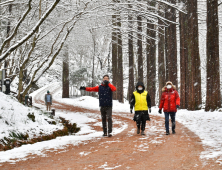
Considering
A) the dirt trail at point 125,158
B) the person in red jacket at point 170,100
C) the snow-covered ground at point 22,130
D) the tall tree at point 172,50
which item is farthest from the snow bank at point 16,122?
the tall tree at point 172,50

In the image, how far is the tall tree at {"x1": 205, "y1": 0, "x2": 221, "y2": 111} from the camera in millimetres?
15055

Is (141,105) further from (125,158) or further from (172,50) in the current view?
(172,50)

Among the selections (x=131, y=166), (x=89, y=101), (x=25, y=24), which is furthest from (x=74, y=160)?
(x=89, y=101)

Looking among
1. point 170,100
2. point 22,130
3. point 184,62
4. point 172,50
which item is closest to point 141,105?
point 170,100

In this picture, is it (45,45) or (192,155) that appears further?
(45,45)

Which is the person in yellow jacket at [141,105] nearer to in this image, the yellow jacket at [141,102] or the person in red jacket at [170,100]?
the yellow jacket at [141,102]

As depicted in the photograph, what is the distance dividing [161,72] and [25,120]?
16.8 m

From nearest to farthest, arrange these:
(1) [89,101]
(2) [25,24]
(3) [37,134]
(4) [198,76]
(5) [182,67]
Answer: (3) [37,134]
(2) [25,24]
(4) [198,76]
(5) [182,67]
(1) [89,101]

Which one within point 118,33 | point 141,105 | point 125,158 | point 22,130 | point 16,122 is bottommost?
point 125,158

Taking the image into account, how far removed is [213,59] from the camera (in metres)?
15.2

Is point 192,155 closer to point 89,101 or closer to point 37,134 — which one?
point 37,134

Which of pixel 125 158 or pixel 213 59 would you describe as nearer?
pixel 125 158

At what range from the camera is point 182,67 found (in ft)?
68.6

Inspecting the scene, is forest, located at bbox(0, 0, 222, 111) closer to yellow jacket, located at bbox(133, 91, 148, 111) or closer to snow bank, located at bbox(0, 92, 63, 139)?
snow bank, located at bbox(0, 92, 63, 139)
